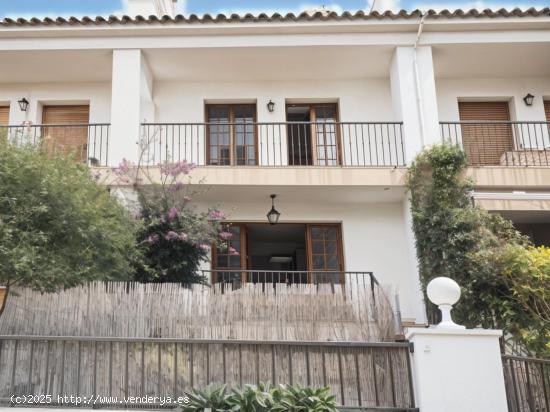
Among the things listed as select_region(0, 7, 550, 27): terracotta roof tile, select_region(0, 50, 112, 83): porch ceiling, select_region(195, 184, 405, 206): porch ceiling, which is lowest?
select_region(195, 184, 405, 206): porch ceiling

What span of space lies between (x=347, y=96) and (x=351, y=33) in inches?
69.7

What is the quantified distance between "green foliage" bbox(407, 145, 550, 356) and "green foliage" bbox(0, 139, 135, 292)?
226 inches

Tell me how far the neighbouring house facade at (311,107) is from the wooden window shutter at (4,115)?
0.03m

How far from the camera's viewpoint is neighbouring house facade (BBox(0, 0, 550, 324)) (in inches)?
457

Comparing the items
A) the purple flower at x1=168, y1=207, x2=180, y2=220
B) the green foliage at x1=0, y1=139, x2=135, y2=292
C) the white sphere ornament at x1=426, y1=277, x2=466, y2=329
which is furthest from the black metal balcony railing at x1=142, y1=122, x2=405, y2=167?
the white sphere ornament at x1=426, y1=277, x2=466, y2=329

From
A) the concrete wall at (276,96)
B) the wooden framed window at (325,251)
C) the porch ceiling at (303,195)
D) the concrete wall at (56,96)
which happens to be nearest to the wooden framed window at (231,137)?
the concrete wall at (276,96)

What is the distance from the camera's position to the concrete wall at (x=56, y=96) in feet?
43.7

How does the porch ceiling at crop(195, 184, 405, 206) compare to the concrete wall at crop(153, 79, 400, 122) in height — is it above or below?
below

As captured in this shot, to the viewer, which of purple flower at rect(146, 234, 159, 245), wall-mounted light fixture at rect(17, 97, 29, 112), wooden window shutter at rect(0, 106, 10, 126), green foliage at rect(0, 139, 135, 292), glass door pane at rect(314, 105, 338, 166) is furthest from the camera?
wooden window shutter at rect(0, 106, 10, 126)

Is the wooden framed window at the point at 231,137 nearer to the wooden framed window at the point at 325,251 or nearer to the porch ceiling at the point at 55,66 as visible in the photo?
the wooden framed window at the point at 325,251

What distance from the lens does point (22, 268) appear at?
659cm

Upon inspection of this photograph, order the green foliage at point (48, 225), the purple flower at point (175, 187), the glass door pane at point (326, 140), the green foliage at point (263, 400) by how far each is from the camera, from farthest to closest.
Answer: the glass door pane at point (326, 140), the purple flower at point (175, 187), the green foliage at point (48, 225), the green foliage at point (263, 400)

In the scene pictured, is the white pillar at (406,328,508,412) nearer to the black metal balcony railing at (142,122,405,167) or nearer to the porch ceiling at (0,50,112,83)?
the black metal balcony railing at (142,122,405,167)

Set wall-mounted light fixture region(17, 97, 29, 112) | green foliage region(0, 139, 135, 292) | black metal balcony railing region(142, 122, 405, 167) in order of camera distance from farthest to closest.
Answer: wall-mounted light fixture region(17, 97, 29, 112)
black metal balcony railing region(142, 122, 405, 167)
green foliage region(0, 139, 135, 292)
